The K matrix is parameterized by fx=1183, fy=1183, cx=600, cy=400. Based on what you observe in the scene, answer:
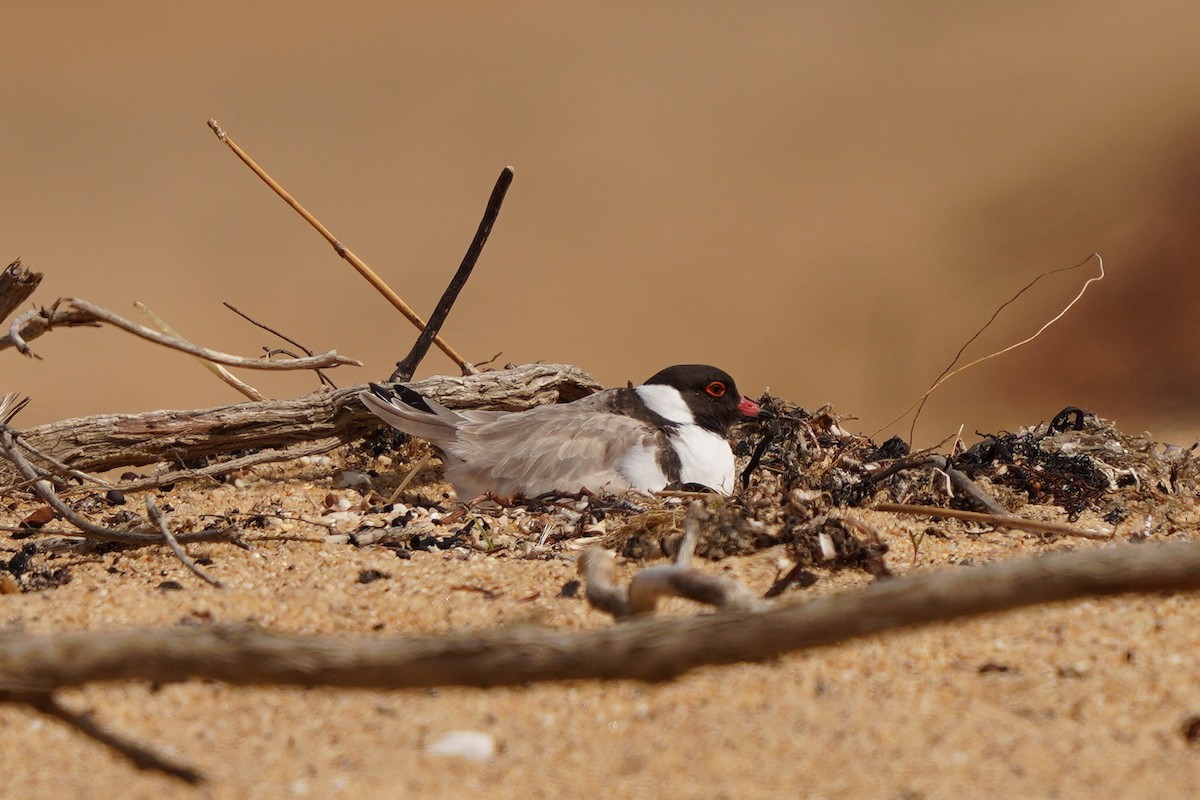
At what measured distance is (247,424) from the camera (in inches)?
215

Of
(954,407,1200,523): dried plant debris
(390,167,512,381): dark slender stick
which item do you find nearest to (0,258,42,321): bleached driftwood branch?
(390,167,512,381): dark slender stick

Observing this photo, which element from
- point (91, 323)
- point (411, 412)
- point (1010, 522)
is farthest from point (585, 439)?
point (91, 323)

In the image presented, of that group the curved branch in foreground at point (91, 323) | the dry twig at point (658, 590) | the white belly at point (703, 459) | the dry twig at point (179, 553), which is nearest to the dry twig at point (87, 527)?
the dry twig at point (179, 553)

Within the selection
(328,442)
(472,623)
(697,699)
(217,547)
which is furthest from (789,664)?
(328,442)

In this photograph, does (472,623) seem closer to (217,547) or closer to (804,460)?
(217,547)

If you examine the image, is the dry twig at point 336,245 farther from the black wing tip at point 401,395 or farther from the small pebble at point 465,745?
the small pebble at point 465,745

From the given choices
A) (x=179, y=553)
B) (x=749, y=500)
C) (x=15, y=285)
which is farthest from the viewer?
(x=749, y=500)

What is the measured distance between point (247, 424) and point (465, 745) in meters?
3.55

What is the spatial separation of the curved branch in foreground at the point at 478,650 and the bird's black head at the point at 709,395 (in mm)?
3632

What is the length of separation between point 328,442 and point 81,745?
3.29m

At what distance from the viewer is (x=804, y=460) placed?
533 centimetres

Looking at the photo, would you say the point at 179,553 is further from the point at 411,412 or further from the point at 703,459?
the point at 703,459

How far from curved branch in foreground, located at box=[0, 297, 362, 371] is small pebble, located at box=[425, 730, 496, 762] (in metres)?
1.11

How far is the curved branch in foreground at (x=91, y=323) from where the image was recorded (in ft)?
9.58
